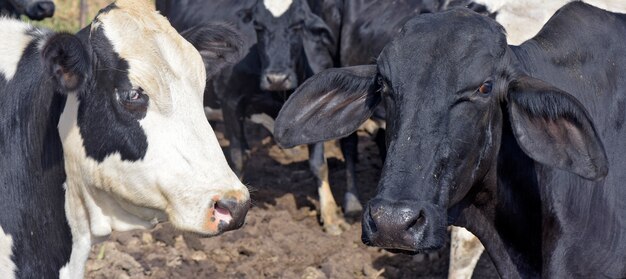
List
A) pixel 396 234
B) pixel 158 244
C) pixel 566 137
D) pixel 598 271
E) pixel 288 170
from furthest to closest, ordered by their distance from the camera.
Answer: pixel 288 170
pixel 158 244
pixel 598 271
pixel 566 137
pixel 396 234

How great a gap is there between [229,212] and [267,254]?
131 inches

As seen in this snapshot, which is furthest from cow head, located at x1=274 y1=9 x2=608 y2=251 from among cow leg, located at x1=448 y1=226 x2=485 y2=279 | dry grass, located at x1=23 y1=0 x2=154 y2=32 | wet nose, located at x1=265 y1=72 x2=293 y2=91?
dry grass, located at x1=23 y1=0 x2=154 y2=32

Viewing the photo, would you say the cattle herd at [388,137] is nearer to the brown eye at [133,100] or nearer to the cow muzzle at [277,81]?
the brown eye at [133,100]

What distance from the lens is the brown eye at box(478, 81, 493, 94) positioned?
386 centimetres

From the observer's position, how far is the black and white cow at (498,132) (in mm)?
3750

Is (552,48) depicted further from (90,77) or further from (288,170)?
(288,170)

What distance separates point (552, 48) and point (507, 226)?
0.80m

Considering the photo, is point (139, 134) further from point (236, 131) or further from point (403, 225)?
point (236, 131)

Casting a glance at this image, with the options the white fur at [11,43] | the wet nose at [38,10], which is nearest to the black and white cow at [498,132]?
the white fur at [11,43]

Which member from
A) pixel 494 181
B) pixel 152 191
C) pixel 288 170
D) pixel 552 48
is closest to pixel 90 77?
pixel 152 191

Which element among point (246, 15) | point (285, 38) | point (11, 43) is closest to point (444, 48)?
point (11, 43)

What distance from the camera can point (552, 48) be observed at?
4406 millimetres

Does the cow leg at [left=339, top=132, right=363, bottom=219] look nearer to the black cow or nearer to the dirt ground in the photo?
the black cow

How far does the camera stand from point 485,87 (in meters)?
3.87
